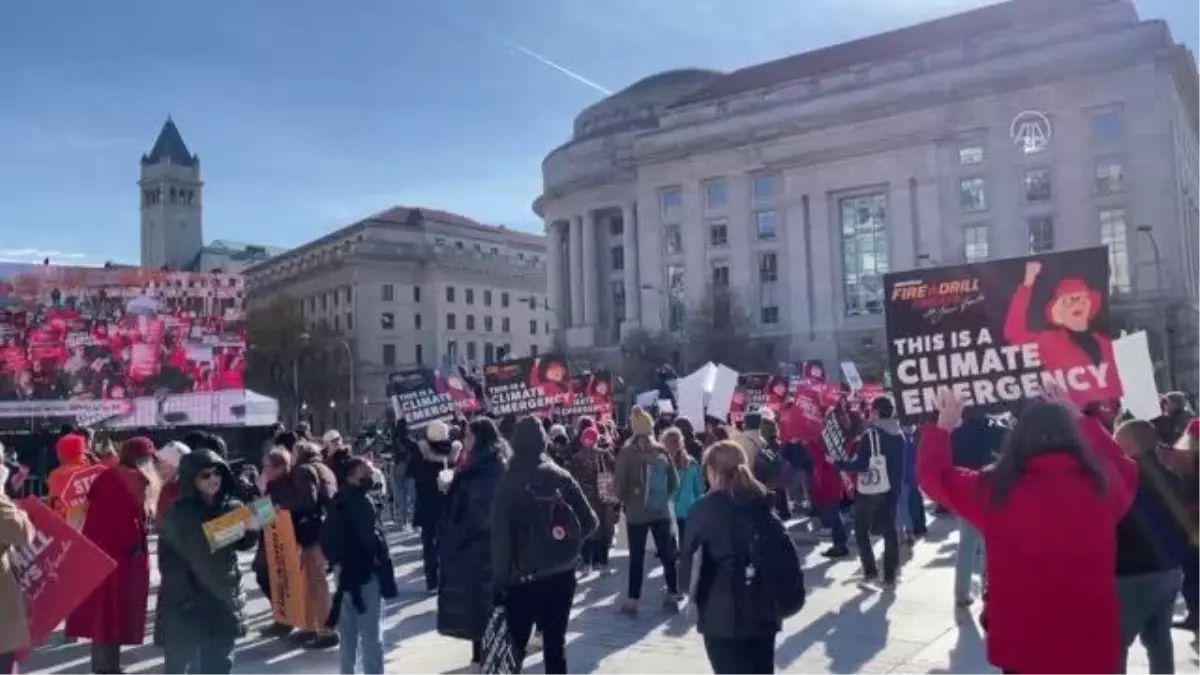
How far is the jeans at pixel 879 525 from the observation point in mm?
10523

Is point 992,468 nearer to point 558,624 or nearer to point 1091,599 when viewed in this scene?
point 1091,599

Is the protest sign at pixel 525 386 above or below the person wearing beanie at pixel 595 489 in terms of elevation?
above

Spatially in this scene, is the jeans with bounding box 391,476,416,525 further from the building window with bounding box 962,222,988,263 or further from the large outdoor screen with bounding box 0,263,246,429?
the building window with bounding box 962,222,988,263

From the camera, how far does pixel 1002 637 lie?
14.6 feet

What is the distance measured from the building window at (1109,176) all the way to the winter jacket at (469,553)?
59.2m

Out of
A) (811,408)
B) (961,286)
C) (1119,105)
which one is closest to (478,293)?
(1119,105)

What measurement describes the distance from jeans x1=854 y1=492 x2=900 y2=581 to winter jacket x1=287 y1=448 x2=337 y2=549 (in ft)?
16.9

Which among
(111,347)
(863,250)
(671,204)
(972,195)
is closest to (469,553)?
(111,347)

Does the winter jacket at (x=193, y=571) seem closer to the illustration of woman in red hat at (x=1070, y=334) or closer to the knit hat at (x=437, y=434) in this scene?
the knit hat at (x=437, y=434)

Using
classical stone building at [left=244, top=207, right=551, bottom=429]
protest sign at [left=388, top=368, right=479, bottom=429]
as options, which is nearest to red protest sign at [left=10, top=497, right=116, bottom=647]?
protest sign at [left=388, top=368, right=479, bottom=429]

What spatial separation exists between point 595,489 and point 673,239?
6626cm

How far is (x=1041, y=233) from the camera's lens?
2393 inches

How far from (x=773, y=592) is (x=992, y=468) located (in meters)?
1.23

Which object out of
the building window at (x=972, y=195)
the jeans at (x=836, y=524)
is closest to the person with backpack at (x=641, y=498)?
the jeans at (x=836, y=524)
